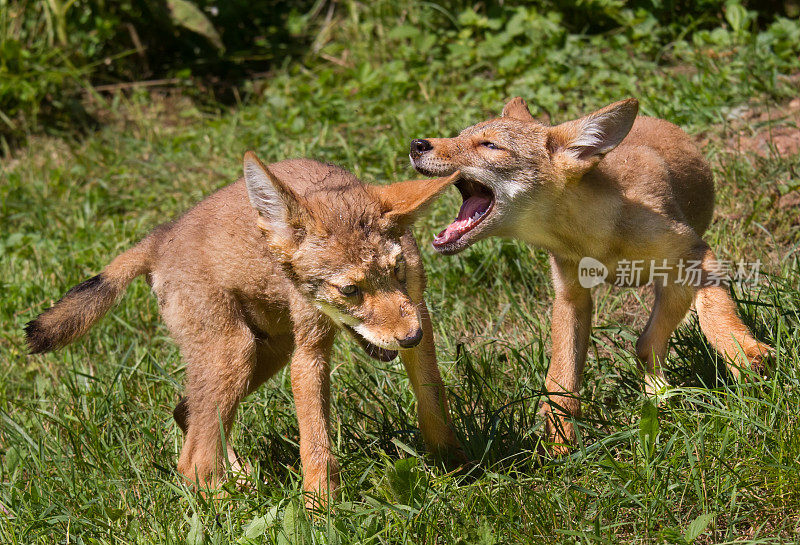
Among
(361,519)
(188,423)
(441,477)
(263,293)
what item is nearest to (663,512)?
(441,477)

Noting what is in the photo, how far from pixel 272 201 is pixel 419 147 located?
40.6 inches

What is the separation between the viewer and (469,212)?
180 inches

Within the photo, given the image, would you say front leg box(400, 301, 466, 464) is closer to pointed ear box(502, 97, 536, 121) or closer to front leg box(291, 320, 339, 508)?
front leg box(291, 320, 339, 508)

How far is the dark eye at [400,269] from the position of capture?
3725mm

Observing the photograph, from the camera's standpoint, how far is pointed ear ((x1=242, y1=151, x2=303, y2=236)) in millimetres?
3617

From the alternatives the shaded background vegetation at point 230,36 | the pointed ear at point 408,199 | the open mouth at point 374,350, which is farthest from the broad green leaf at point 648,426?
the shaded background vegetation at point 230,36

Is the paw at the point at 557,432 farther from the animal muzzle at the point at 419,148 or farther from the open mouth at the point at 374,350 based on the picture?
the animal muzzle at the point at 419,148

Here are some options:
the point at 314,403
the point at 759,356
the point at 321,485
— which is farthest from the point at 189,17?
the point at 759,356

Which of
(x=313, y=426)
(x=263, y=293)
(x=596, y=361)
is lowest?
(x=596, y=361)

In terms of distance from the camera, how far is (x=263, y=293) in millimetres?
4250

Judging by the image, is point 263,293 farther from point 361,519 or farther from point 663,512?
point 663,512

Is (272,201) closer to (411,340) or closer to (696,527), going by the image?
(411,340)

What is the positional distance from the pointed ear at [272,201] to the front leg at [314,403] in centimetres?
53

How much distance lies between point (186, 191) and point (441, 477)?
168 inches
